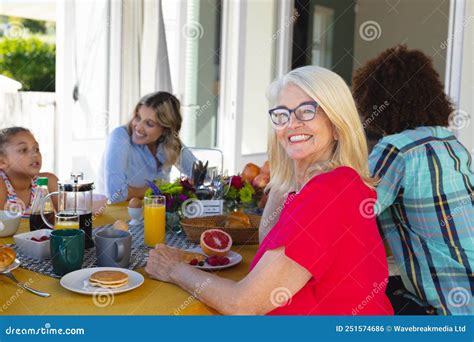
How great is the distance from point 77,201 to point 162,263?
425 millimetres

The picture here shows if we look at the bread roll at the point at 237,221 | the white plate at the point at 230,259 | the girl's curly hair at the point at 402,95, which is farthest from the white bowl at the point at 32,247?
the girl's curly hair at the point at 402,95

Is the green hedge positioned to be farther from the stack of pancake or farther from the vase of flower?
the stack of pancake

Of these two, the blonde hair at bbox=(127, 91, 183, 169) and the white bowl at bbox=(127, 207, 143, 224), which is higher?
the blonde hair at bbox=(127, 91, 183, 169)

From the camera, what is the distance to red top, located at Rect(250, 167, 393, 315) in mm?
1060

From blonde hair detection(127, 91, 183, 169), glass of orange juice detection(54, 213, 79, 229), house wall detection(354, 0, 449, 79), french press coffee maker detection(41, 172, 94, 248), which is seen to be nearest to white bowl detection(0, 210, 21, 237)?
french press coffee maker detection(41, 172, 94, 248)

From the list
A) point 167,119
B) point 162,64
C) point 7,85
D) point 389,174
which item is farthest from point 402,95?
point 7,85

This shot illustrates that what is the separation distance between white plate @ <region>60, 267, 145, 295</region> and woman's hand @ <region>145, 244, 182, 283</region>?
1.7 inches

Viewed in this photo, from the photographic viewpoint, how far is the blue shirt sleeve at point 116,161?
2588 mm

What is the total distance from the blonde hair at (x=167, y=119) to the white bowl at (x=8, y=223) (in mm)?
1215

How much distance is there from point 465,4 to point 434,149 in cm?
243

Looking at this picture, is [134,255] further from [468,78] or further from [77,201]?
[468,78]

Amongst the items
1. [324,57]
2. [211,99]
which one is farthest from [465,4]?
[324,57]

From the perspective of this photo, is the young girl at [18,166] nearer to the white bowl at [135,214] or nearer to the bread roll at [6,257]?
the white bowl at [135,214]
